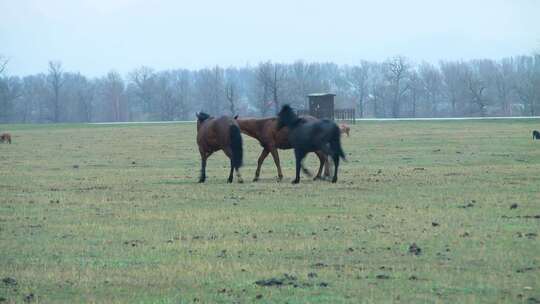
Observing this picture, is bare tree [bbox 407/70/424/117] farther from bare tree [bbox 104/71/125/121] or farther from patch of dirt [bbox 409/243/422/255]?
patch of dirt [bbox 409/243/422/255]

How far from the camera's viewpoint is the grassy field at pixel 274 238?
987 cm

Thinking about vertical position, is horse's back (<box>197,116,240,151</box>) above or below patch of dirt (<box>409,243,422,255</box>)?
above

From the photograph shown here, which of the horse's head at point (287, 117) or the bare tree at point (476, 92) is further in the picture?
the bare tree at point (476, 92)

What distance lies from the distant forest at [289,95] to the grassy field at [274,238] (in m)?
93.4

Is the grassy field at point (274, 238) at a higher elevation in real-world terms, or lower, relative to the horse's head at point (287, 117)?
lower

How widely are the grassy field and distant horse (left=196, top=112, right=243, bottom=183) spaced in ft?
1.93

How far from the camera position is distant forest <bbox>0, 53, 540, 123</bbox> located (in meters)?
126

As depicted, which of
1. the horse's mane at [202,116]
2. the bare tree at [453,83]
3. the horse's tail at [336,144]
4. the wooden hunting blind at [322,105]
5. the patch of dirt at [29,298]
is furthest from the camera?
the bare tree at [453,83]

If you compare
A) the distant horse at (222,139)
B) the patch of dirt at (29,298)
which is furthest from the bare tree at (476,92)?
the patch of dirt at (29,298)

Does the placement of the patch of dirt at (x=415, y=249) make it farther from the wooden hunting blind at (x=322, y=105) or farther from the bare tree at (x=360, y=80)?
the bare tree at (x=360, y=80)

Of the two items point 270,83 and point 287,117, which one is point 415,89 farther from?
point 287,117

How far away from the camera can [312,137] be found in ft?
73.5

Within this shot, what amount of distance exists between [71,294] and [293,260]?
286cm

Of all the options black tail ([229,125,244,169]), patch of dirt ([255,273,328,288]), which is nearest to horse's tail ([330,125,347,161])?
black tail ([229,125,244,169])
